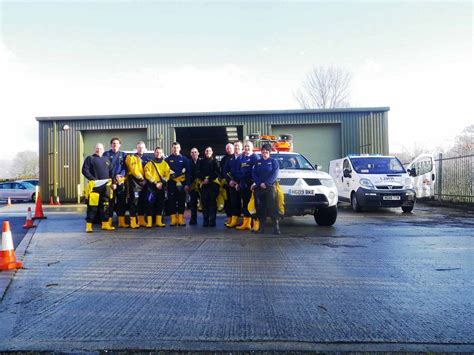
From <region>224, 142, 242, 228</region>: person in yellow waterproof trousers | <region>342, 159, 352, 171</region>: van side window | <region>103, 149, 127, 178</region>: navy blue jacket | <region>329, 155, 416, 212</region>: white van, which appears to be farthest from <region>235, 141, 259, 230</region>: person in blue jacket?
<region>342, 159, 352, 171</region>: van side window

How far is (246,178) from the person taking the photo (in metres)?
8.67

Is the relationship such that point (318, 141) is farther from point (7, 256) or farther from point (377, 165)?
point (7, 256)

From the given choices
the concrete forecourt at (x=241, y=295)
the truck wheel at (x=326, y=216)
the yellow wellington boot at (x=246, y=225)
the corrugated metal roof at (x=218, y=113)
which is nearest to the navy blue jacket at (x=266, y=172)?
the yellow wellington boot at (x=246, y=225)

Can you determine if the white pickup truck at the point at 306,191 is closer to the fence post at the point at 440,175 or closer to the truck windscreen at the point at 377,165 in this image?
the truck windscreen at the point at 377,165

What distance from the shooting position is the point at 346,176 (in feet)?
44.2

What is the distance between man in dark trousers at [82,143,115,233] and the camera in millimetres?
8477

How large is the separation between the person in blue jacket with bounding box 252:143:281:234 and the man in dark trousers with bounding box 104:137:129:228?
3.11 metres

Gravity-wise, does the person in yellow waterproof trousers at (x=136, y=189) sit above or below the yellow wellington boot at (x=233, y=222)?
above

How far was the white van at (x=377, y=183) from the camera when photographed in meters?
12.2

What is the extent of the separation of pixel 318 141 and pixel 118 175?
1425 cm

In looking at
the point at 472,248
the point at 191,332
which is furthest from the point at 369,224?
the point at 191,332

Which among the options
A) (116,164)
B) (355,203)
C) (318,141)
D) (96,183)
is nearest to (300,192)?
(116,164)

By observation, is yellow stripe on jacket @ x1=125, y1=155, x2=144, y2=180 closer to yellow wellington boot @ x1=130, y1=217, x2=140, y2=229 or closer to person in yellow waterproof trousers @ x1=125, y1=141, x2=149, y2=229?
person in yellow waterproof trousers @ x1=125, y1=141, x2=149, y2=229

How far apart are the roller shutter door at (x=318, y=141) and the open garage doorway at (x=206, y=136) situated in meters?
3.26
